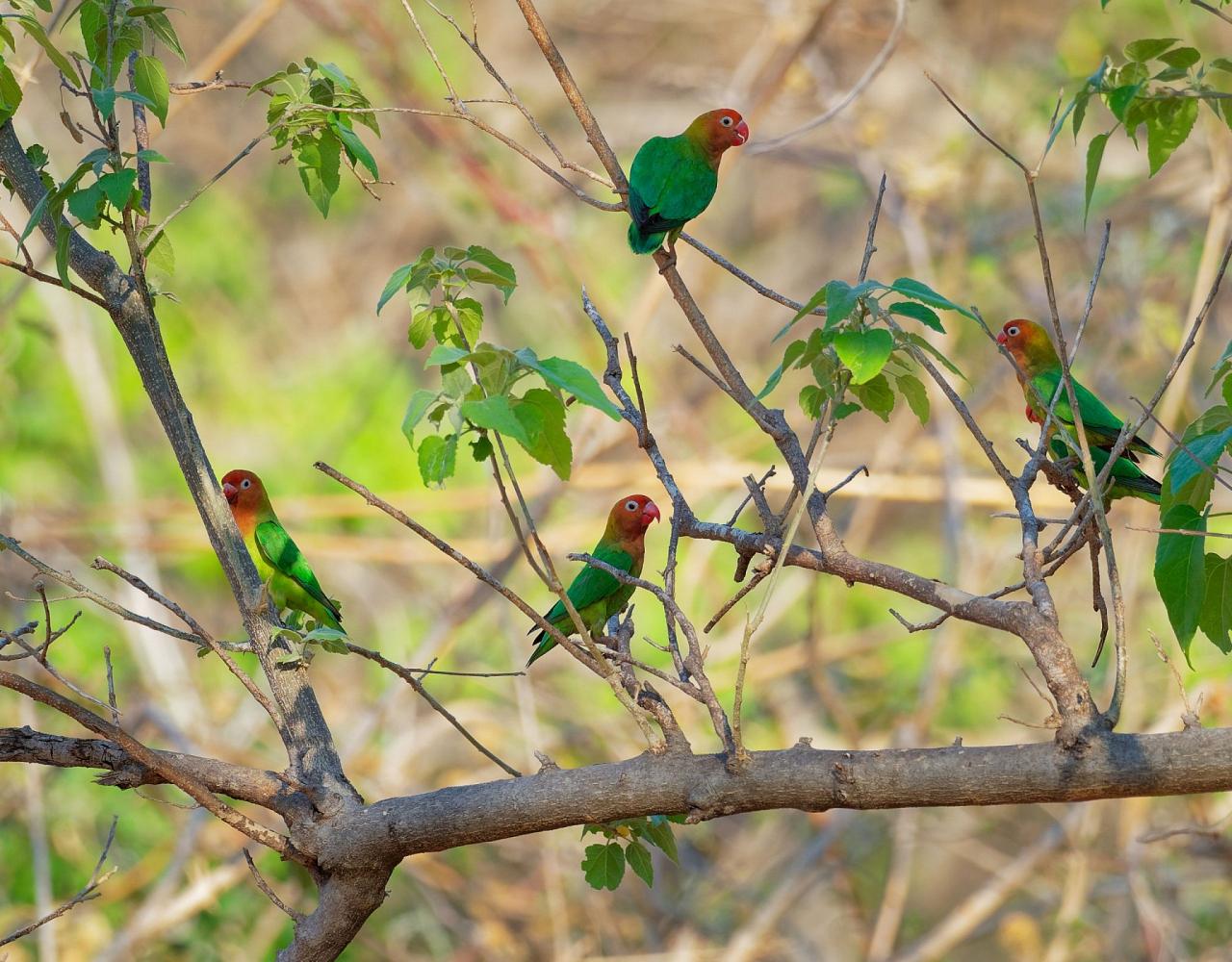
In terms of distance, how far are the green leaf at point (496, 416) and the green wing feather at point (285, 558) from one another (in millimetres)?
1845

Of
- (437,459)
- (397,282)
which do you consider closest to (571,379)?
(437,459)

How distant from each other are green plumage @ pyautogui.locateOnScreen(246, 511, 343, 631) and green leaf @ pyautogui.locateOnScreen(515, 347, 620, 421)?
1.86 meters

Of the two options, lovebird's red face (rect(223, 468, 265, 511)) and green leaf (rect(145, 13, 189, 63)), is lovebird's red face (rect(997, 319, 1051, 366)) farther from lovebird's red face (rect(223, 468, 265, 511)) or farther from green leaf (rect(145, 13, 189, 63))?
green leaf (rect(145, 13, 189, 63))

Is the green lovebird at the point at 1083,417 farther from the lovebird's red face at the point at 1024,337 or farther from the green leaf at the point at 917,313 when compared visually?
the green leaf at the point at 917,313

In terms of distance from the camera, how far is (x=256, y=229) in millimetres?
9406

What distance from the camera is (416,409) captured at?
1240 mm

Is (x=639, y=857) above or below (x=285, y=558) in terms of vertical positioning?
below

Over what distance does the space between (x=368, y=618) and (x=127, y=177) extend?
623cm

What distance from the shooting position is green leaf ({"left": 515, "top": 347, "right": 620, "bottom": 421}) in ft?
3.89

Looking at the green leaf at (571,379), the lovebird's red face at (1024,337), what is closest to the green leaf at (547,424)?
the green leaf at (571,379)

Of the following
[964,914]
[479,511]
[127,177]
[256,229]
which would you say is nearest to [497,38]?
[256,229]

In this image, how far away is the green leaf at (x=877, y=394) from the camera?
1.64 metres

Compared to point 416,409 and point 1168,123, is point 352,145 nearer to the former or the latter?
point 416,409

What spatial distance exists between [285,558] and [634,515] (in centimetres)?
89
